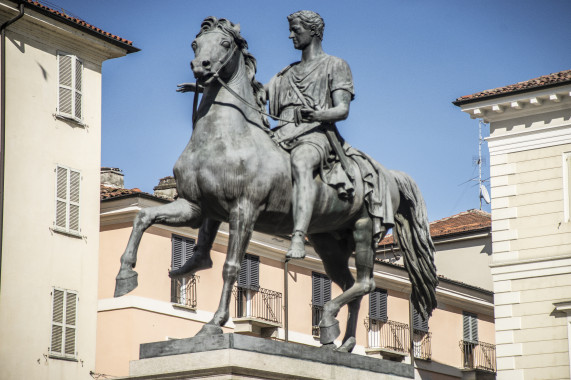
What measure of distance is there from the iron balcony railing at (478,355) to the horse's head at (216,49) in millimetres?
35436

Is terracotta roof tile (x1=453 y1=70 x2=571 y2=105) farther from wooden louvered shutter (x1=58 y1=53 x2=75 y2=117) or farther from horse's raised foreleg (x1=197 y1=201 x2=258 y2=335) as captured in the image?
horse's raised foreleg (x1=197 y1=201 x2=258 y2=335)

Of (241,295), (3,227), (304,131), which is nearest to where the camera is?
(304,131)

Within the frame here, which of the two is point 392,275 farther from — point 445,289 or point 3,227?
point 3,227

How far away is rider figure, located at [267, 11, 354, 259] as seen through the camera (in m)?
10.7

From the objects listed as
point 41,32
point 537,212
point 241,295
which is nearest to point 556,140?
point 537,212

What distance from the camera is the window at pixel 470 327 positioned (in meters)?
45.2

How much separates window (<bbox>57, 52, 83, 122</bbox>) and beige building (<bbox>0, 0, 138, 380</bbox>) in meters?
0.02

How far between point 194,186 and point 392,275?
31.6 metres

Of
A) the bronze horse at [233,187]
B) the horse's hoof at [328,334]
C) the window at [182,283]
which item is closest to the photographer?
the bronze horse at [233,187]

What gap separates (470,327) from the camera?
45.6 m

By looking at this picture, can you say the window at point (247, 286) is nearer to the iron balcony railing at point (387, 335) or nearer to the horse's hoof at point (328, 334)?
the iron balcony railing at point (387, 335)

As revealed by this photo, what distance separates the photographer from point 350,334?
37.1ft

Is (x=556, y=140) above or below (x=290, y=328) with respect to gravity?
above

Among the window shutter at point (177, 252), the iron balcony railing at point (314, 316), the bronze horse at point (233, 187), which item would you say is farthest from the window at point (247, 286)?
the bronze horse at point (233, 187)
